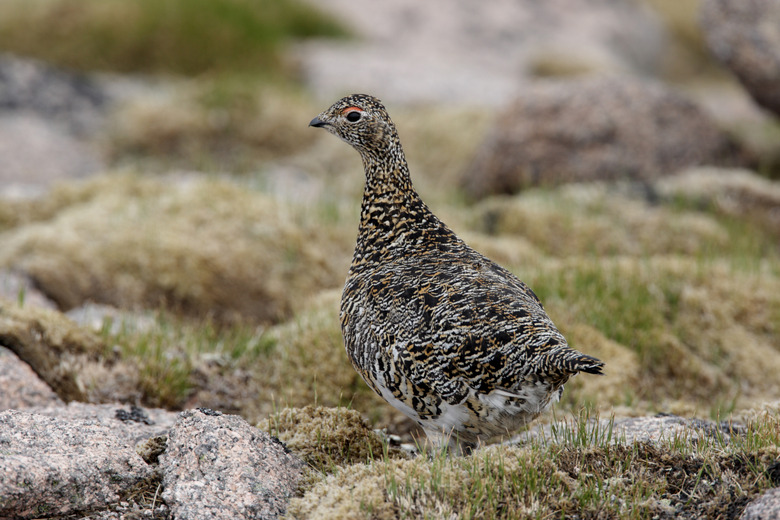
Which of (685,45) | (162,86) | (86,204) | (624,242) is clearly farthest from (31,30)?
(685,45)

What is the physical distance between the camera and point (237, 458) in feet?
13.0

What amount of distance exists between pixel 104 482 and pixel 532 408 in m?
1.98

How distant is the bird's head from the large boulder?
236 inches

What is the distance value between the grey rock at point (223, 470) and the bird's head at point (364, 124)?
6.07 feet

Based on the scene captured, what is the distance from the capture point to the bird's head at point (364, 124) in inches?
200

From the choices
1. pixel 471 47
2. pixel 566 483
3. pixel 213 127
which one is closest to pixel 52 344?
pixel 566 483

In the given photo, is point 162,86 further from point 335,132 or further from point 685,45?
point 685,45

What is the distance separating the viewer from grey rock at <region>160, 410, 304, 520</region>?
12.2ft

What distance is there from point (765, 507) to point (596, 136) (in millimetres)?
8116

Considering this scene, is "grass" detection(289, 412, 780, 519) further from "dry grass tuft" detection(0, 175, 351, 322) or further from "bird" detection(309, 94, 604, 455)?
"dry grass tuft" detection(0, 175, 351, 322)

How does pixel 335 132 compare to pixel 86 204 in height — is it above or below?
above

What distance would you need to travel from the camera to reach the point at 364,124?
508 cm

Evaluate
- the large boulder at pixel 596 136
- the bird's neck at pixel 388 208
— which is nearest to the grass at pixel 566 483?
the bird's neck at pixel 388 208

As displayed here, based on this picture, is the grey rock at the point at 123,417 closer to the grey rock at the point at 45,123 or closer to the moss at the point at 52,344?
the moss at the point at 52,344
